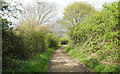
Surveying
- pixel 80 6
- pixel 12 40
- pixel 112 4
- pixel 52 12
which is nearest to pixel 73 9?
pixel 80 6

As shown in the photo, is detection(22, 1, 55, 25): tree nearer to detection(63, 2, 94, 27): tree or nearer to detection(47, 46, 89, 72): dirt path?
detection(63, 2, 94, 27): tree

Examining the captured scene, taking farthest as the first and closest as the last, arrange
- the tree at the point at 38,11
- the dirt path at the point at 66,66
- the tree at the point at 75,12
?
the tree at the point at 75,12, the tree at the point at 38,11, the dirt path at the point at 66,66

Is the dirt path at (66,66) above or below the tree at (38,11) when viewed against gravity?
below

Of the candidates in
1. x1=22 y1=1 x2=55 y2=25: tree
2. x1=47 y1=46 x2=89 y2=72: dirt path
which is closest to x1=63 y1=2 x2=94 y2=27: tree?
x1=22 y1=1 x2=55 y2=25: tree

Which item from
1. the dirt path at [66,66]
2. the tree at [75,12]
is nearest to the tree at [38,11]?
the tree at [75,12]

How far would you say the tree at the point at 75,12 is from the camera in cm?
1285

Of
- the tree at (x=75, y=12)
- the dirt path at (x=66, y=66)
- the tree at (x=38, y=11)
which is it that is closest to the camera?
the dirt path at (x=66, y=66)

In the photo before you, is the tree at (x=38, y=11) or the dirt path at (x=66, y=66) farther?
the tree at (x=38, y=11)

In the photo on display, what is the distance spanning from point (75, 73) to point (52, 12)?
41.8 feet

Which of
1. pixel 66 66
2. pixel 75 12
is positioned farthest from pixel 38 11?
pixel 66 66

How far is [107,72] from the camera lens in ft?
15.1

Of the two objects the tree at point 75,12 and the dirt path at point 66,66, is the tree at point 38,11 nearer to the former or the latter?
the tree at point 75,12

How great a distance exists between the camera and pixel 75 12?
44.2 ft

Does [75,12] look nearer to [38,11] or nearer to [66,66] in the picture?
[38,11]
